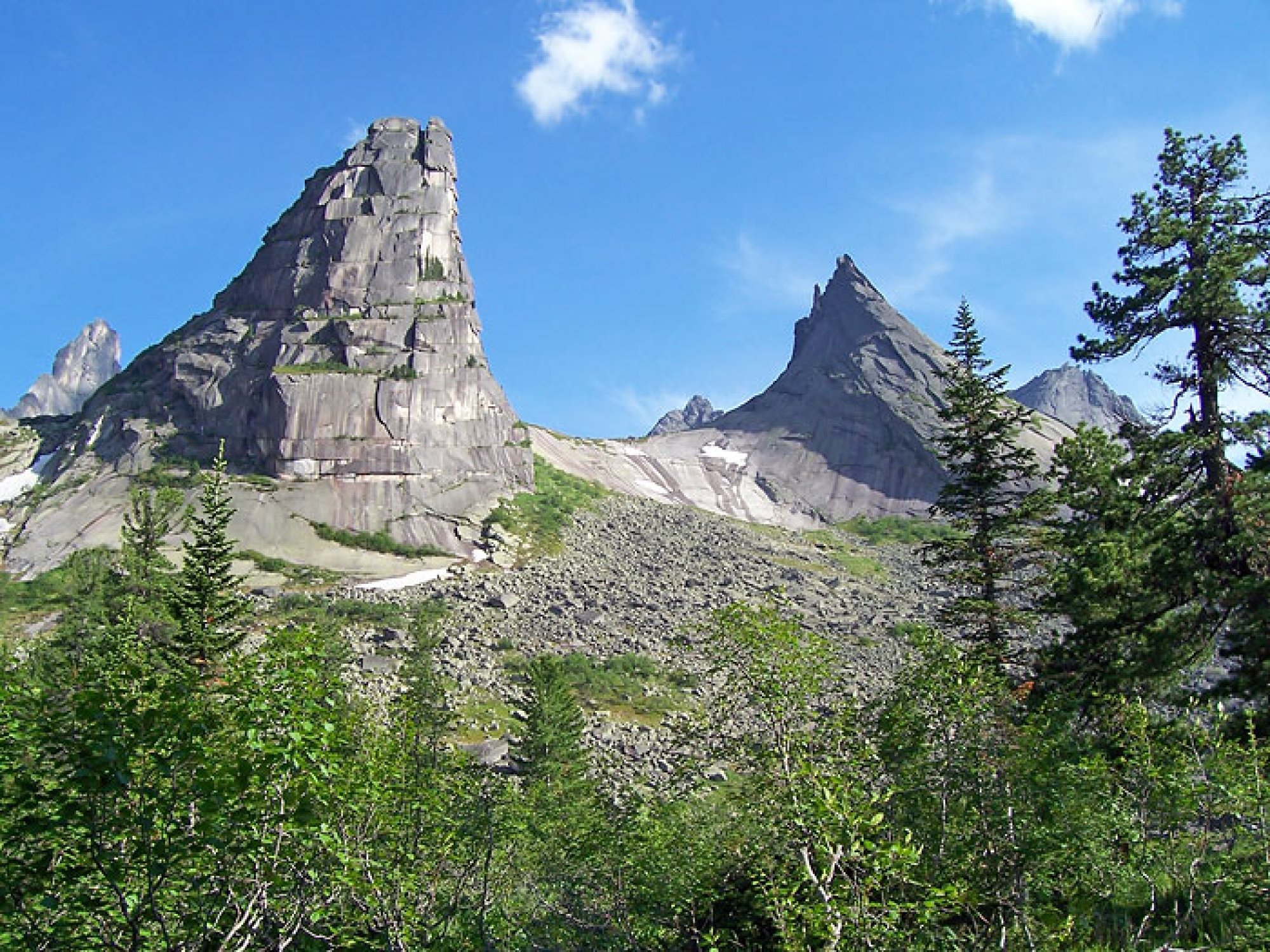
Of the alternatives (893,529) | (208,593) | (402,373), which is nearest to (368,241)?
(402,373)

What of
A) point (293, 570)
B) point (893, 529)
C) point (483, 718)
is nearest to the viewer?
point (483, 718)

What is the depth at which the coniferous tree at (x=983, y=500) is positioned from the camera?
70.2 feet

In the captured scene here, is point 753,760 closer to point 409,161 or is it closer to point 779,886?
point 779,886

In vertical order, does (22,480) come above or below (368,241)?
below

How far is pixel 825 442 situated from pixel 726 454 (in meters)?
15.8

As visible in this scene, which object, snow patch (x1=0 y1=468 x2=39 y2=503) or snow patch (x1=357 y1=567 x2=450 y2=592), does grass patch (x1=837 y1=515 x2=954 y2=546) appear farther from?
snow patch (x1=0 y1=468 x2=39 y2=503)

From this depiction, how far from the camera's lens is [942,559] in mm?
22453

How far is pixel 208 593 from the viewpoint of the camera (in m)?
27.1

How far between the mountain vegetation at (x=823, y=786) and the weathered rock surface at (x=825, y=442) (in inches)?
3622

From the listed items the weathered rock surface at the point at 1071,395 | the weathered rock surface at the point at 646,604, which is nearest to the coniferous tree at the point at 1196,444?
the weathered rock surface at the point at 646,604

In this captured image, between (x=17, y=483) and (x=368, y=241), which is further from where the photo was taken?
(x=368, y=241)

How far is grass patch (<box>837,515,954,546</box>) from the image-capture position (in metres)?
102

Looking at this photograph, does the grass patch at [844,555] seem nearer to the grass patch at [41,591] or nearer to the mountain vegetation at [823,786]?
the grass patch at [41,591]

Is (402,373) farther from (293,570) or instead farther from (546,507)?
(293,570)
